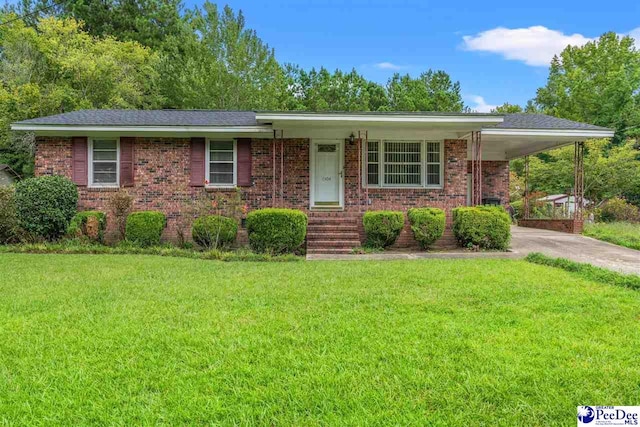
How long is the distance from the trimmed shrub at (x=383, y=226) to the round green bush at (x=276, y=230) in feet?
5.51

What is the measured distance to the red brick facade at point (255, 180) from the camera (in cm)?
1112

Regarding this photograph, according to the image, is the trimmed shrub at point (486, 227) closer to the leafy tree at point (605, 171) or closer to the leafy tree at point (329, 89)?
the leafy tree at point (605, 171)

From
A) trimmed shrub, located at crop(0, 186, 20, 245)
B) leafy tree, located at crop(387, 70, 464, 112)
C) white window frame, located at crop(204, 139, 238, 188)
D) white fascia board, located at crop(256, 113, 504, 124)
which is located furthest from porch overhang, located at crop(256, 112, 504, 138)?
leafy tree, located at crop(387, 70, 464, 112)

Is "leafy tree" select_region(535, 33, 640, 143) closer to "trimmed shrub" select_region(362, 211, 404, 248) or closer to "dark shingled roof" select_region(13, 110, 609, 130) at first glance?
"dark shingled roof" select_region(13, 110, 609, 130)

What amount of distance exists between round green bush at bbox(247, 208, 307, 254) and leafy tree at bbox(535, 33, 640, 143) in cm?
2632

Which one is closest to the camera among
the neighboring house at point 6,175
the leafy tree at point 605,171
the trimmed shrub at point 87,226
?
the trimmed shrub at point 87,226

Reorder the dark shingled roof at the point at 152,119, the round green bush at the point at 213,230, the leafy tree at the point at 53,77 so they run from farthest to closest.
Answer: the leafy tree at the point at 53,77 → the dark shingled roof at the point at 152,119 → the round green bush at the point at 213,230

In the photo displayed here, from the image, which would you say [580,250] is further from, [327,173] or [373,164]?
[327,173]

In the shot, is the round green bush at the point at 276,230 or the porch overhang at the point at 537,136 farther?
the porch overhang at the point at 537,136

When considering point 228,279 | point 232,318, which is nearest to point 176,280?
point 228,279

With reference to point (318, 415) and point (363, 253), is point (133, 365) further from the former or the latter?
point (363, 253)

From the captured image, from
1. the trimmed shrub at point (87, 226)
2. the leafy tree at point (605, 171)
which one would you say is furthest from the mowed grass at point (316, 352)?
the leafy tree at point (605, 171)

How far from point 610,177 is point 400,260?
57.0 feet

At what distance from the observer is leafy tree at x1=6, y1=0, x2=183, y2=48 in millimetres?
25000
